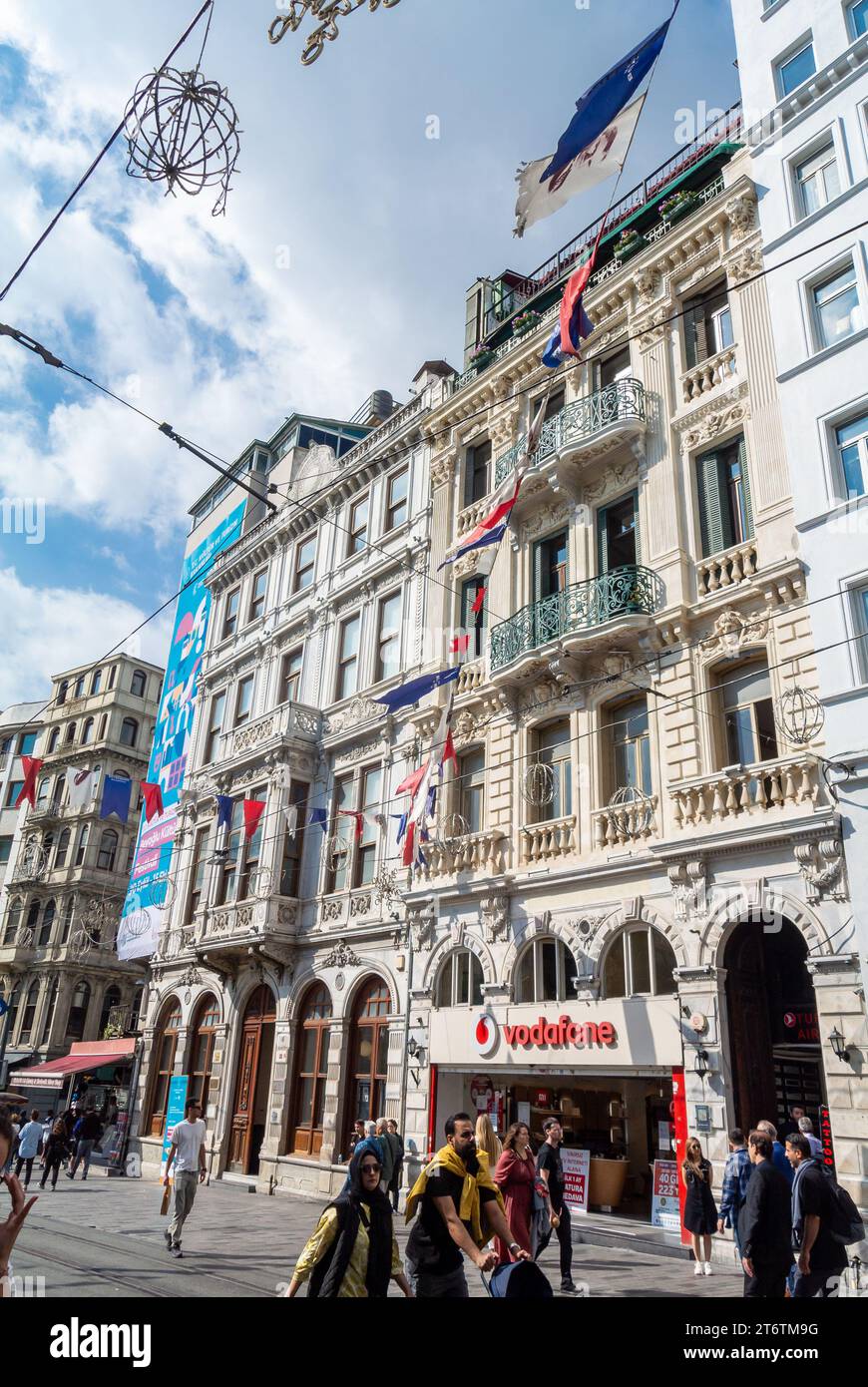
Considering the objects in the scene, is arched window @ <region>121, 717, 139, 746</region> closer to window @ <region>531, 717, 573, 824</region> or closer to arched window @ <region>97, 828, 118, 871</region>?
arched window @ <region>97, 828, 118, 871</region>

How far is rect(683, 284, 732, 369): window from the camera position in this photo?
59.6ft

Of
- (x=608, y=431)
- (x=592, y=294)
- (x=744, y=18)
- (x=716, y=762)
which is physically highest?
(x=744, y=18)

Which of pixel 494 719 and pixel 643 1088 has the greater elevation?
pixel 494 719

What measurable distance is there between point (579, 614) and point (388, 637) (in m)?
7.96

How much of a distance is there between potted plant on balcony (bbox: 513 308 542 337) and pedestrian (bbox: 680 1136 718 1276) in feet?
60.9

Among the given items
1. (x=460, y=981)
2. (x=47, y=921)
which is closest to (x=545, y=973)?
Result: (x=460, y=981)

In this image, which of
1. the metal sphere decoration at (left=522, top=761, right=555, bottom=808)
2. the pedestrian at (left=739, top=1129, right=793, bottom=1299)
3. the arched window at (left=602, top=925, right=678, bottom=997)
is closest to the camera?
the pedestrian at (left=739, top=1129, right=793, bottom=1299)

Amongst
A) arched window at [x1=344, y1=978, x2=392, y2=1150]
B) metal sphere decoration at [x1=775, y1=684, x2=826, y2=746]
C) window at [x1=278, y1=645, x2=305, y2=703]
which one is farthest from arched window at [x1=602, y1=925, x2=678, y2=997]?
window at [x1=278, y1=645, x2=305, y2=703]

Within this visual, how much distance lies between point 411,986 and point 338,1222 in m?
14.9

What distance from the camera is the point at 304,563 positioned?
30.1m

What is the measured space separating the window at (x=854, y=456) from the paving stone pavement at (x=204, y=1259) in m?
11.2
